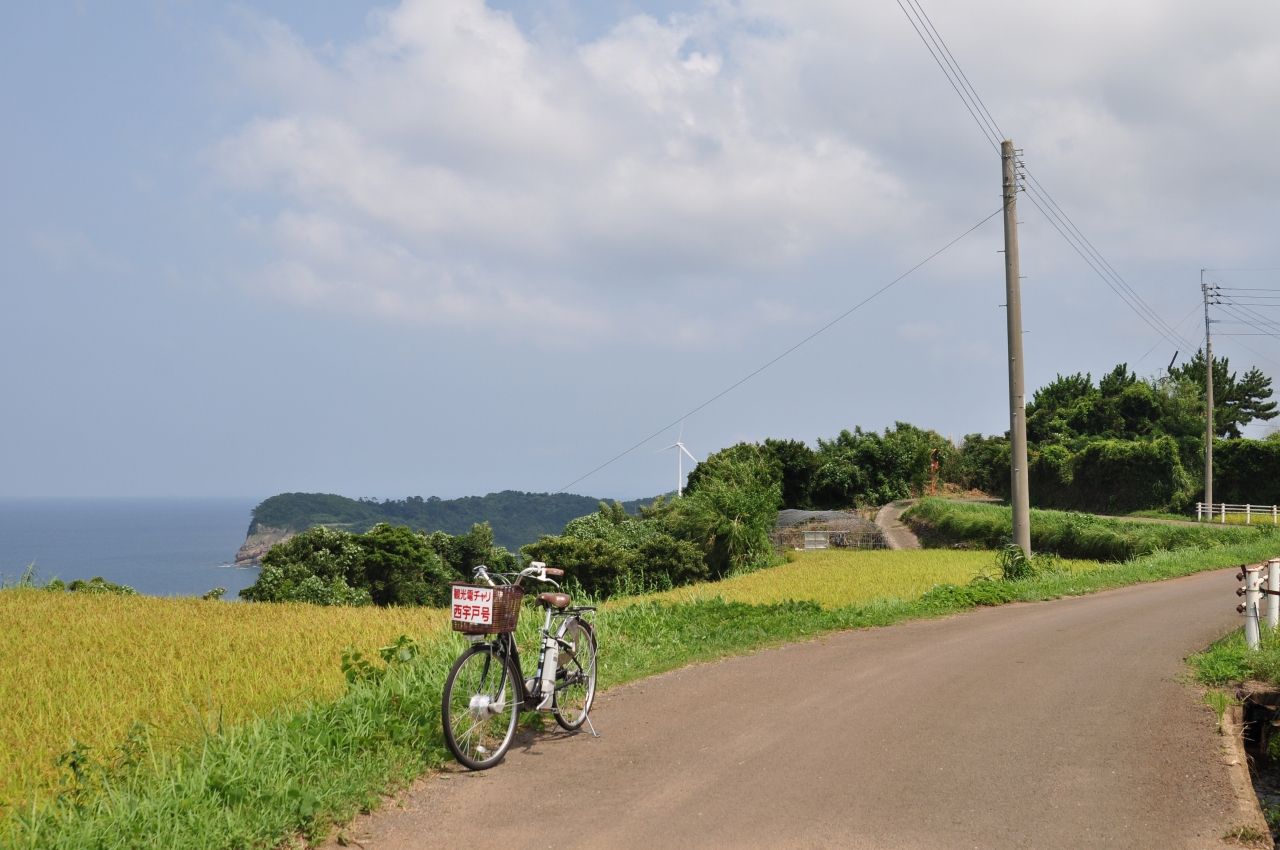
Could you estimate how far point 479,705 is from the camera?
5863 mm

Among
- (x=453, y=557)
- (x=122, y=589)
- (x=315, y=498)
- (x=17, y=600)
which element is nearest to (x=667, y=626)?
(x=17, y=600)

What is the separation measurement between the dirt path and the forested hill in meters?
27.1

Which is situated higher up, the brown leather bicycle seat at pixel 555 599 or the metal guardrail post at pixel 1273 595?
the brown leather bicycle seat at pixel 555 599

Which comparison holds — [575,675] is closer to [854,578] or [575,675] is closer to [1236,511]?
[854,578]

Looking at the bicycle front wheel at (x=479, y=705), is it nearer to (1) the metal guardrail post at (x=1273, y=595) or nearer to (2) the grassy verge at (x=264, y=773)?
(2) the grassy verge at (x=264, y=773)

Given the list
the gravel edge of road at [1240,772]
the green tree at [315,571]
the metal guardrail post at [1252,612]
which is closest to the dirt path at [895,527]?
the green tree at [315,571]

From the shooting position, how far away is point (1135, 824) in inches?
198

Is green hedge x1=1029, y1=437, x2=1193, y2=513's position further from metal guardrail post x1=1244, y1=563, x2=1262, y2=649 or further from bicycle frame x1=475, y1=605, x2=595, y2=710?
bicycle frame x1=475, y1=605, x2=595, y2=710

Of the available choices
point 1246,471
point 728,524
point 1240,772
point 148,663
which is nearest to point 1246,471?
point 1246,471

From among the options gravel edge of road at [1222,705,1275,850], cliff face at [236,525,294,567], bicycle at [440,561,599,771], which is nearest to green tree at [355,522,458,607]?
bicycle at [440,561,599,771]

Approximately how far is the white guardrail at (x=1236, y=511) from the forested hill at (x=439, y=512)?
1566 inches

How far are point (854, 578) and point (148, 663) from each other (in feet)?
47.4

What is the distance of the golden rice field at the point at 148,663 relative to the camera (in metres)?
6.62

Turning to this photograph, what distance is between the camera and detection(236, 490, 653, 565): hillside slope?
7512 centimetres
